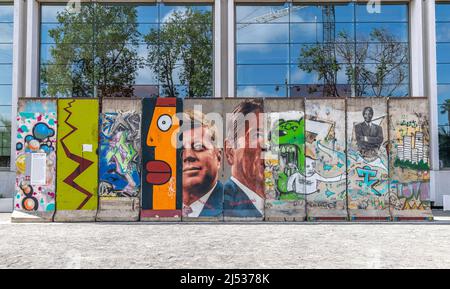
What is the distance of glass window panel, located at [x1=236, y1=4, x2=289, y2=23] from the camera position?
17.8 metres

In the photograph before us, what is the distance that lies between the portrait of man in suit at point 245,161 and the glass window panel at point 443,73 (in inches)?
368

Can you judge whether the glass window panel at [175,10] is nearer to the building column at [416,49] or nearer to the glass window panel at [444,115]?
the building column at [416,49]

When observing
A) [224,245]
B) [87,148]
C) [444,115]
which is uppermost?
[444,115]

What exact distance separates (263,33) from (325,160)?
Answer: 296 inches

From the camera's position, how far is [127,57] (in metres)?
17.8

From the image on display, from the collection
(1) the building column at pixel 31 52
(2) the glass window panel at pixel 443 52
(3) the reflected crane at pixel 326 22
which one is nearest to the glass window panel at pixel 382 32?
(3) the reflected crane at pixel 326 22

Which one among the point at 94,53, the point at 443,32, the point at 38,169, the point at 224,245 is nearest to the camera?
the point at 224,245

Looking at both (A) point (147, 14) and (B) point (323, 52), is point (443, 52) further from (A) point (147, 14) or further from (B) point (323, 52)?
(A) point (147, 14)

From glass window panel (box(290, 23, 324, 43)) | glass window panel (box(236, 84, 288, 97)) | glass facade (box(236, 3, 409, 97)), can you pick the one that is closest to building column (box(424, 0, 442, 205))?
glass facade (box(236, 3, 409, 97))

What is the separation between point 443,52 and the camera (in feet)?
57.3

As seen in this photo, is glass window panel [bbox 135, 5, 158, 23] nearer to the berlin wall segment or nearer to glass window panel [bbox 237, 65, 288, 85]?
glass window panel [bbox 237, 65, 288, 85]

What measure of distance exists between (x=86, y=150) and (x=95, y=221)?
7.22 feet

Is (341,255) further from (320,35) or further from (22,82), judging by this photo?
(22,82)

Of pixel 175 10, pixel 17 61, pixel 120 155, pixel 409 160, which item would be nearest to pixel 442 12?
pixel 409 160
